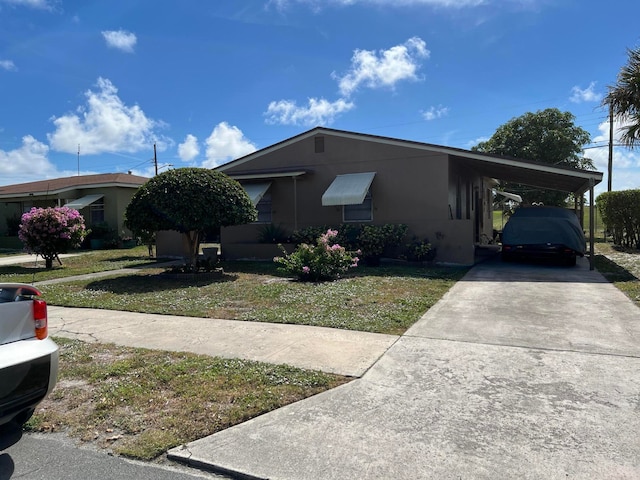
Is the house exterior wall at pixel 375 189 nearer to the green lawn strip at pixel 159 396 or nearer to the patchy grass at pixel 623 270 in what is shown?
the patchy grass at pixel 623 270

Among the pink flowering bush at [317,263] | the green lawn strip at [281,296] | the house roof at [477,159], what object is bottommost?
the green lawn strip at [281,296]

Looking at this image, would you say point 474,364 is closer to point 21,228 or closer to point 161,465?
point 161,465

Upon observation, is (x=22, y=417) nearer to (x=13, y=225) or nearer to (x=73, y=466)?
(x=73, y=466)

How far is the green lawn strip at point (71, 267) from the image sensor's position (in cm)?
1188

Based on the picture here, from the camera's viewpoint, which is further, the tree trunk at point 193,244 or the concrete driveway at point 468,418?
the tree trunk at point 193,244

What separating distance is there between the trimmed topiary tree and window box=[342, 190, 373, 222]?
4.77m

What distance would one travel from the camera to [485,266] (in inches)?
504

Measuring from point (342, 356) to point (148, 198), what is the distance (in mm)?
7342

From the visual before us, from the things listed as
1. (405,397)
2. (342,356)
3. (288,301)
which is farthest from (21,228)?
(405,397)

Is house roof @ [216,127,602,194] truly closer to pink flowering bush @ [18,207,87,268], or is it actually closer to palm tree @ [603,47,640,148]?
palm tree @ [603,47,640,148]

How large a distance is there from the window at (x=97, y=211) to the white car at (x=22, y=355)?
22.1 meters

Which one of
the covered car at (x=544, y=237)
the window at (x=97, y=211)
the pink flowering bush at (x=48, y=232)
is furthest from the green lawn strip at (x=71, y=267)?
the covered car at (x=544, y=237)

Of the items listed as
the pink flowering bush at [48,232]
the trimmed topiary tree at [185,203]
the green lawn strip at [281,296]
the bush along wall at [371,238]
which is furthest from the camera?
the pink flowering bush at [48,232]

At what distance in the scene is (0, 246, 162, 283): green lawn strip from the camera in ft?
Result: 39.0
